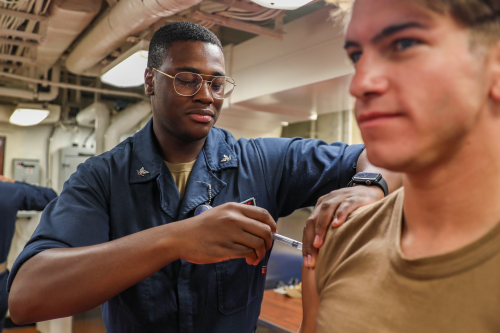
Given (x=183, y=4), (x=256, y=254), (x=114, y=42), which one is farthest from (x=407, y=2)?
(x=114, y=42)

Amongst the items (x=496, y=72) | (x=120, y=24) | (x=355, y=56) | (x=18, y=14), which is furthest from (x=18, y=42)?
(x=496, y=72)

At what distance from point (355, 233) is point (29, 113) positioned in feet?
17.1

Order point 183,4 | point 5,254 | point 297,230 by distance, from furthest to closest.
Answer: point 297,230, point 5,254, point 183,4

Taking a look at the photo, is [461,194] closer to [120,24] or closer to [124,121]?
[120,24]

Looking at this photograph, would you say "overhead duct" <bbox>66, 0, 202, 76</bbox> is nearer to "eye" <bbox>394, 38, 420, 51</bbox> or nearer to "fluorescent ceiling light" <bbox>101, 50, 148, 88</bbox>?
"fluorescent ceiling light" <bbox>101, 50, 148, 88</bbox>

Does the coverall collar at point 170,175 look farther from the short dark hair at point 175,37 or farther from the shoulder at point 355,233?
the shoulder at point 355,233

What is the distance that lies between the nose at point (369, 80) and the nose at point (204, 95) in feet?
2.60

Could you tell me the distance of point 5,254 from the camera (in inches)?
136

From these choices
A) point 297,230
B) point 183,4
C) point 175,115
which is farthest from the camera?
point 297,230

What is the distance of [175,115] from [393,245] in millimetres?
873

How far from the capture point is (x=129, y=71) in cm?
338

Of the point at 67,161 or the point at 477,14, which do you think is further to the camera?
the point at 67,161

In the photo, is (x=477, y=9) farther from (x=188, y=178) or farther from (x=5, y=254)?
(x=5, y=254)

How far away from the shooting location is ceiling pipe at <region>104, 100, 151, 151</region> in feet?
16.5
